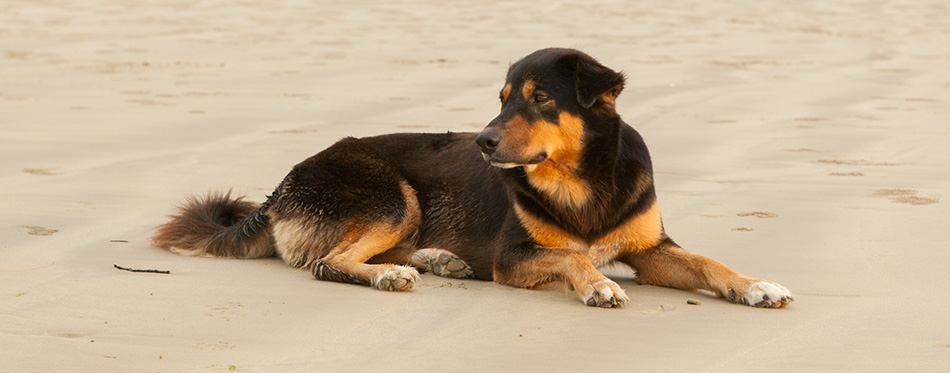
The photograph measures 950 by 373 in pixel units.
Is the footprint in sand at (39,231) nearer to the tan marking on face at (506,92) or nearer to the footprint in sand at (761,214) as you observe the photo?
the tan marking on face at (506,92)

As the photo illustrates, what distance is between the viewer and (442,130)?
10367 mm

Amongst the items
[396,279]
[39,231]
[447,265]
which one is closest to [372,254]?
[447,265]

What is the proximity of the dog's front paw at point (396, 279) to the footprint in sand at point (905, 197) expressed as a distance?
11.4 ft

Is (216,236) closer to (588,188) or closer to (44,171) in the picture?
(588,188)

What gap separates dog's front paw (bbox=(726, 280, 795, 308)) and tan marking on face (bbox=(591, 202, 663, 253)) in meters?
0.62

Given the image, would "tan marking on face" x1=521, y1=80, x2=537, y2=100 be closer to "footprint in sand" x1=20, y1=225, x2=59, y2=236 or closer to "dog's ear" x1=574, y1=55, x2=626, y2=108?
"dog's ear" x1=574, y1=55, x2=626, y2=108

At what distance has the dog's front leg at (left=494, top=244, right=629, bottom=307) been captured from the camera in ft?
17.1

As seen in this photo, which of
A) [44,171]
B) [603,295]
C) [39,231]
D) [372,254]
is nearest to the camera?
[603,295]

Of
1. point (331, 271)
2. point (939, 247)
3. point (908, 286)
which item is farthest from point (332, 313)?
point (939, 247)

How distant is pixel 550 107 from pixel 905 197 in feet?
10.4

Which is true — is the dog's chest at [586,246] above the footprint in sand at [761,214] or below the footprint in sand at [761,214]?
above

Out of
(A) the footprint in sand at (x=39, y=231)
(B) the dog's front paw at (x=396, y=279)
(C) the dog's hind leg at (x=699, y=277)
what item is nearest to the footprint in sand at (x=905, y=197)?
(C) the dog's hind leg at (x=699, y=277)

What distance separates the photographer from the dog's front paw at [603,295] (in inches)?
204

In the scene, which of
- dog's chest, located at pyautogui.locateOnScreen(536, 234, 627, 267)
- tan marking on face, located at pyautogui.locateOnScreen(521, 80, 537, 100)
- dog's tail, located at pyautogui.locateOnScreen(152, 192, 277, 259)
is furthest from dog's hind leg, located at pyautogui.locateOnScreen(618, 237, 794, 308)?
dog's tail, located at pyautogui.locateOnScreen(152, 192, 277, 259)
